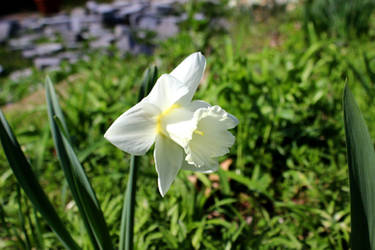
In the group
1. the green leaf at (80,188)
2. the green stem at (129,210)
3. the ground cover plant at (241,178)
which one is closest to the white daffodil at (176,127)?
the green stem at (129,210)

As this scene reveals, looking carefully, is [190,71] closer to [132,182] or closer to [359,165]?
[132,182]

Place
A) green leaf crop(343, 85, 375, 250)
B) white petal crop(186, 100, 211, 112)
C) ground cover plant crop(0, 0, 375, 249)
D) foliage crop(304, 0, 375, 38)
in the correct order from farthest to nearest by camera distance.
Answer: foliage crop(304, 0, 375, 38), ground cover plant crop(0, 0, 375, 249), white petal crop(186, 100, 211, 112), green leaf crop(343, 85, 375, 250)

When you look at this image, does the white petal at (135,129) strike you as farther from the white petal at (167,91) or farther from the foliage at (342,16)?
the foliage at (342,16)

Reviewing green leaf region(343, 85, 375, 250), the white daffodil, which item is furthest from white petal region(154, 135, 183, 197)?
green leaf region(343, 85, 375, 250)

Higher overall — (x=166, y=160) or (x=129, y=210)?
(x=166, y=160)

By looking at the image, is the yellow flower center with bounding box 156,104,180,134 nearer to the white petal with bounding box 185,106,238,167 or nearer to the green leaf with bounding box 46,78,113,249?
the white petal with bounding box 185,106,238,167

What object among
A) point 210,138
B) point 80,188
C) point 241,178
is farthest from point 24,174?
point 241,178
